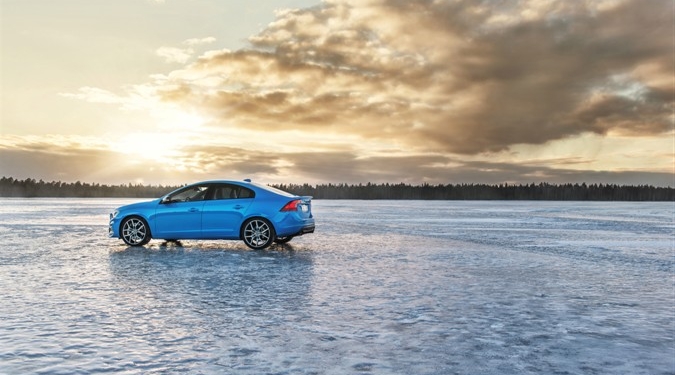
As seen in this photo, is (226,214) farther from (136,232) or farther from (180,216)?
(136,232)

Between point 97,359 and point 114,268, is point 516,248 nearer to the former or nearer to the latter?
point 114,268

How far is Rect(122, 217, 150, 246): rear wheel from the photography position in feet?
54.4

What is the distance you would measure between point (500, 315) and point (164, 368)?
4158 millimetres

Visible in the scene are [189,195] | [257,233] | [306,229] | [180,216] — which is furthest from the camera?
[189,195]

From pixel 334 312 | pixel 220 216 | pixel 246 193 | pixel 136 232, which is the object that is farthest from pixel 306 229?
pixel 334 312

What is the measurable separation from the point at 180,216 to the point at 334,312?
31.1ft

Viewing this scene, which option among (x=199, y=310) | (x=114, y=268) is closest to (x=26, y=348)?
(x=199, y=310)

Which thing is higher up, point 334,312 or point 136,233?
point 136,233

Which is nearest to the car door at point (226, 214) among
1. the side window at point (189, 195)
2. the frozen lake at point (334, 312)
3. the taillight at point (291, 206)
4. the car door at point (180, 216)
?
the car door at point (180, 216)

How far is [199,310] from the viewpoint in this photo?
776 centimetres

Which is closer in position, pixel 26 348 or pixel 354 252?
pixel 26 348

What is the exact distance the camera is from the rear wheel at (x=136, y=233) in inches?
653

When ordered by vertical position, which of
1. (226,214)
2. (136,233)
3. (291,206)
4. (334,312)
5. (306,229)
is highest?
(291,206)

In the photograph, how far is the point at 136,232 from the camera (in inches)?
655
